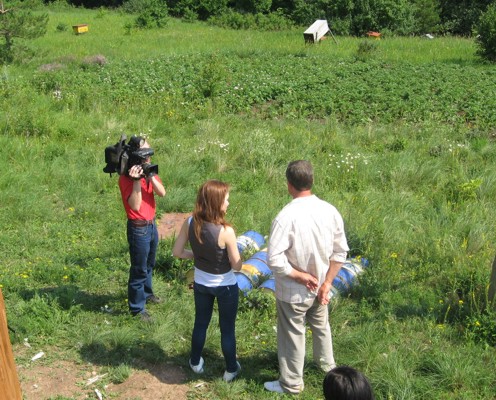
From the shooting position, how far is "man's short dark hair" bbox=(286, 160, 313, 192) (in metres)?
4.07

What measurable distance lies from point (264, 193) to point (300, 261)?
14.2ft

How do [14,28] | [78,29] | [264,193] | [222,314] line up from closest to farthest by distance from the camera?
1. [222,314]
2. [264,193]
3. [14,28]
4. [78,29]

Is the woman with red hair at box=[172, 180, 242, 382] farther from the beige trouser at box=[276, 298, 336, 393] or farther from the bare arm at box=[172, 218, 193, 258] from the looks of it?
the beige trouser at box=[276, 298, 336, 393]

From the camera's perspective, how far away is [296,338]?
171 inches

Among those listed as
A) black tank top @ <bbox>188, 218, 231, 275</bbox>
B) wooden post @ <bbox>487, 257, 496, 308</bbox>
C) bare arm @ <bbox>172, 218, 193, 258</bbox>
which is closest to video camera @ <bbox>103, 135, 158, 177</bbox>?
bare arm @ <bbox>172, 218, 193, 258</bbox>

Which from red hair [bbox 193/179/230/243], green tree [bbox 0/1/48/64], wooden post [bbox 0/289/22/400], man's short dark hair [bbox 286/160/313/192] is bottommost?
wooden post [bbox 0/289/22/400]

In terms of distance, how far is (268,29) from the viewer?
31.8m

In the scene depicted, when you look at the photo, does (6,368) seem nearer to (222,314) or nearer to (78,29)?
(222,314)

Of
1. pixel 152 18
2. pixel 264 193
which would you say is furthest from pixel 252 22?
pixel 264 193

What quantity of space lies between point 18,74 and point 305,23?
21.2m

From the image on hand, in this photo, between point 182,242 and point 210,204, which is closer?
point 210,204

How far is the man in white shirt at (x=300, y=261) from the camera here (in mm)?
4102

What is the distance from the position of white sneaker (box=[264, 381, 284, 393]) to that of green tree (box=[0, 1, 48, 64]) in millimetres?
15600

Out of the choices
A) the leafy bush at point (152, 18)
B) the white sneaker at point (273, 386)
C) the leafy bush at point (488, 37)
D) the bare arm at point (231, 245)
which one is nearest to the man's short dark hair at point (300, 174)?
the bare arm at point (231, 245)
